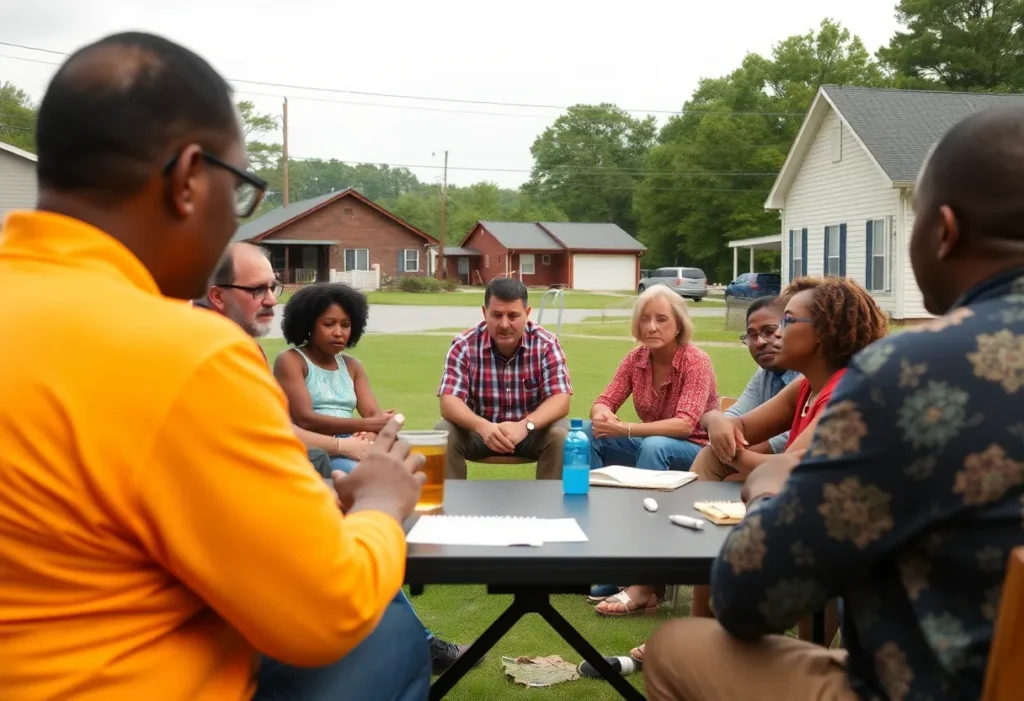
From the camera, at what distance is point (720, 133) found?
2066 inches

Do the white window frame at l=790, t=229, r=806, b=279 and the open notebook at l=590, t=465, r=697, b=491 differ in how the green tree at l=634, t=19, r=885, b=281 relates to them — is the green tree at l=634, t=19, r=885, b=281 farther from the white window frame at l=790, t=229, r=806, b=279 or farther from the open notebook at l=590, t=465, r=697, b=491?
the open notebook at l=590, t=465, r=697, b=491

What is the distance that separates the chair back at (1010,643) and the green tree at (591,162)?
77.9 m

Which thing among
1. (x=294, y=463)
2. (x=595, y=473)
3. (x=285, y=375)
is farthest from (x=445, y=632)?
(x=294, y=463)

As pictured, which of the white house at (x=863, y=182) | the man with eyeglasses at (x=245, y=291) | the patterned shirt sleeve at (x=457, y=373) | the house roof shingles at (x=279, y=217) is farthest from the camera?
the house roof shingles at (x=279, y=217)

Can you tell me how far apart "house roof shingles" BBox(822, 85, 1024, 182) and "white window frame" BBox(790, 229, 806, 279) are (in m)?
4.51

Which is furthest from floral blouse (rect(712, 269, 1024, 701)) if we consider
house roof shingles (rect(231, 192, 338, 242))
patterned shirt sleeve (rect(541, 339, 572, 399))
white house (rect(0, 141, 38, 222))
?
house roof shingles (rect(231, 192, 338, 242))

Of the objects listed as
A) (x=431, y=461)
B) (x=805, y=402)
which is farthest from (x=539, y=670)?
(x=805, y=402)

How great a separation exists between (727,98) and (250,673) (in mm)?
55831

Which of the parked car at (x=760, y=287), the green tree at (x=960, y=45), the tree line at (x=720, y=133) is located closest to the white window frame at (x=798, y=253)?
the parked car at (x=760, y=287)

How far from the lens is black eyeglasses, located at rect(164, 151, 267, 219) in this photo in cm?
159

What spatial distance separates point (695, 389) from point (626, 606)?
1370 millimetres

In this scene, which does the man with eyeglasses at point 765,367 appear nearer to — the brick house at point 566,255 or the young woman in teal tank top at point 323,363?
the young woman in teal tank top at point 323,363

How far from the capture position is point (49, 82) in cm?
149

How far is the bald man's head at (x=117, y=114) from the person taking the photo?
1.47 meters
